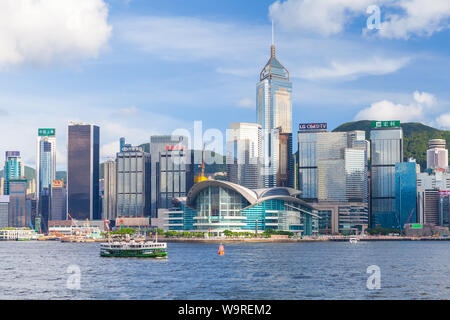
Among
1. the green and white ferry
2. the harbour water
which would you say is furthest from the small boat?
the harbour water

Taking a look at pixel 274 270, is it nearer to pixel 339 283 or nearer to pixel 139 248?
pixel 339 283

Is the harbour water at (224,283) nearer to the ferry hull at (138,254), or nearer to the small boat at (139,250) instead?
the ferry hull at (138,254)

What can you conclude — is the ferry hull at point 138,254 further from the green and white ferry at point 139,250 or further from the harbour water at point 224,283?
the harbour water at point 224,283

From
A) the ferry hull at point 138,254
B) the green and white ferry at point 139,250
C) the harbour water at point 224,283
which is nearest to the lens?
the harbour water at point 224,283

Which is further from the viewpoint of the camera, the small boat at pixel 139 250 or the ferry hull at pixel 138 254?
the small boat at pixel 139 250

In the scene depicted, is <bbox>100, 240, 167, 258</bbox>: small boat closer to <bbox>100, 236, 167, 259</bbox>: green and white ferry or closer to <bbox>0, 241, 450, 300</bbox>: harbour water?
<bbox>100, 236, 167, 259</bbox>: green and white ferry

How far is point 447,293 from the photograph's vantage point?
51.2 meters

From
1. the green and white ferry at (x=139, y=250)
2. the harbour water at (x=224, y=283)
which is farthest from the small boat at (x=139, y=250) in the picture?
the harbour water at (x=224, y=283)

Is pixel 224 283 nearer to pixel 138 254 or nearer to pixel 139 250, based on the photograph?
pixel 138 254

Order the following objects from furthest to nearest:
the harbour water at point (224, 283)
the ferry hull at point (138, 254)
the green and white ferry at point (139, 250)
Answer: the green and white ferry at point (139, 250) < the ferry hull at point (138, 254) < the harbour water at point (224, 283)
